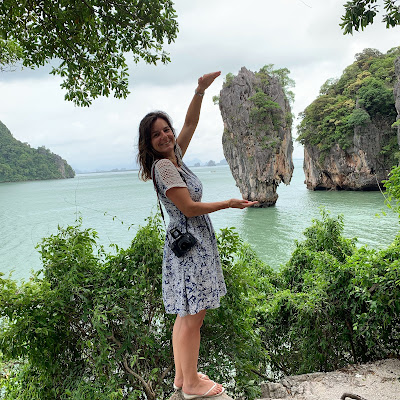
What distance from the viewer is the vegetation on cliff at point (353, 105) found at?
91.5ft

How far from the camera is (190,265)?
64.4 inches

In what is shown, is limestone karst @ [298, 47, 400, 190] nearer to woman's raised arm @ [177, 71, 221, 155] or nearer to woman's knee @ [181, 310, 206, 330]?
woman's raised arm @ [177, 71, 221, 155]

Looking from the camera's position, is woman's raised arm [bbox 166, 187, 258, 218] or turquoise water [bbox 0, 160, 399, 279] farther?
turquoise water [bbox 0, 160, 399, 279]

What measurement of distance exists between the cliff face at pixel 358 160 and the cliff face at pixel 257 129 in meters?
5.25

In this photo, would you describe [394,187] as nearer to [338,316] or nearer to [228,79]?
[338,316]

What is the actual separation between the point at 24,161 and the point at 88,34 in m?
77.1

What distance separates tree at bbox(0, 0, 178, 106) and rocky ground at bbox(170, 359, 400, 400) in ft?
9.77

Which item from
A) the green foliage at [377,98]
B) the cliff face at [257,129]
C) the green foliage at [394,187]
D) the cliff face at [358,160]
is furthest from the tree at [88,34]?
the green foliage at [377,98]

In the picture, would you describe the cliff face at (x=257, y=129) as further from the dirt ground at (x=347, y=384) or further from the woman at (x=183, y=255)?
the woman at (x=183, y=255)

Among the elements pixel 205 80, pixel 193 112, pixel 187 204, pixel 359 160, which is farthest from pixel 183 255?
pixel 359 160

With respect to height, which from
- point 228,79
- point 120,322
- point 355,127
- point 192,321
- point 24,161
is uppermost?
point 228,79

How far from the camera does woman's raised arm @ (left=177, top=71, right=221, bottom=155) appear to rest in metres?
1.93

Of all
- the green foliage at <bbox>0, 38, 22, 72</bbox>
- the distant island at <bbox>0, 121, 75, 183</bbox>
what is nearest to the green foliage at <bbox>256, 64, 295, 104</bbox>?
the green foliage at <bbox>0, 38, 22, 72</bbox>

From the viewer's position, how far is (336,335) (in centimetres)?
337
